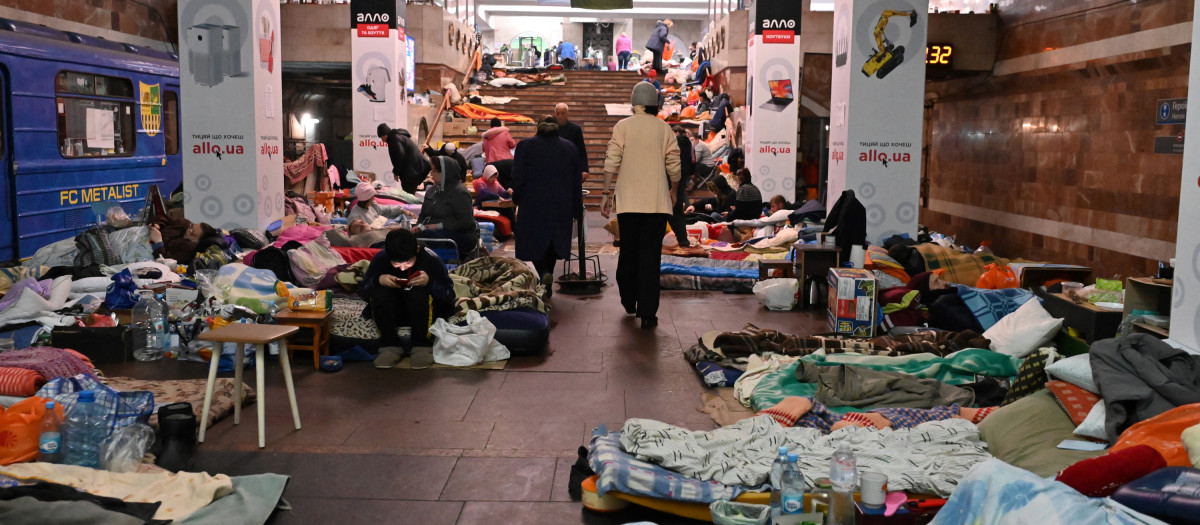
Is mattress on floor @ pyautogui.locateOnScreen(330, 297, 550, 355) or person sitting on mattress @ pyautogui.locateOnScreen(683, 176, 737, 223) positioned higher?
person sitting on mattress @ pyautogui.locateOnScreen(683, 176, 737, 223)

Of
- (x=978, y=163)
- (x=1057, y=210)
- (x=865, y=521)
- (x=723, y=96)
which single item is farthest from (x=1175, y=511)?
(x=723, y=96)

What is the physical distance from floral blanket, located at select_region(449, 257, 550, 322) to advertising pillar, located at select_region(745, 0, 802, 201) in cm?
926

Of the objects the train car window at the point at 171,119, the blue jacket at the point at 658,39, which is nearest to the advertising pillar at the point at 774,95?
the train car window at the point at 171,119

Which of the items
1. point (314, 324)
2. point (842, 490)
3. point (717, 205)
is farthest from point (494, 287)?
point (717, 205)

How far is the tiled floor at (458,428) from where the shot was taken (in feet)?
13.5

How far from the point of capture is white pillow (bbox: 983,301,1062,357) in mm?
6215

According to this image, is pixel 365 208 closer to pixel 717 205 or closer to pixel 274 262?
pixel 274 262

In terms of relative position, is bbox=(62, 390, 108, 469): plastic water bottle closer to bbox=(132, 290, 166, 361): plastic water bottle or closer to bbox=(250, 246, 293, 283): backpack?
bbox=(132, 290, 166, 361): plastic water bottle

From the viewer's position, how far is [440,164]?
9.66m

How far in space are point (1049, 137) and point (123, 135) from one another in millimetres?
11141

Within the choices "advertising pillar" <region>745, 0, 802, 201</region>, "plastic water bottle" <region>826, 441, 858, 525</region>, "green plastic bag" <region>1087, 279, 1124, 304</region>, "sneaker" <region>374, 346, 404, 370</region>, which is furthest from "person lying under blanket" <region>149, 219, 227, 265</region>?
"advertising pillar" <region>745, 0, 802, 201</region>

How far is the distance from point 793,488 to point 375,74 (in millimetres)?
14753

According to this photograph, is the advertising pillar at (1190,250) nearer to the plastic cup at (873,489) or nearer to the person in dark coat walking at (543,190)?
the plastic cup at (873,489)

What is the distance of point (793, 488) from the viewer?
3680 mm
